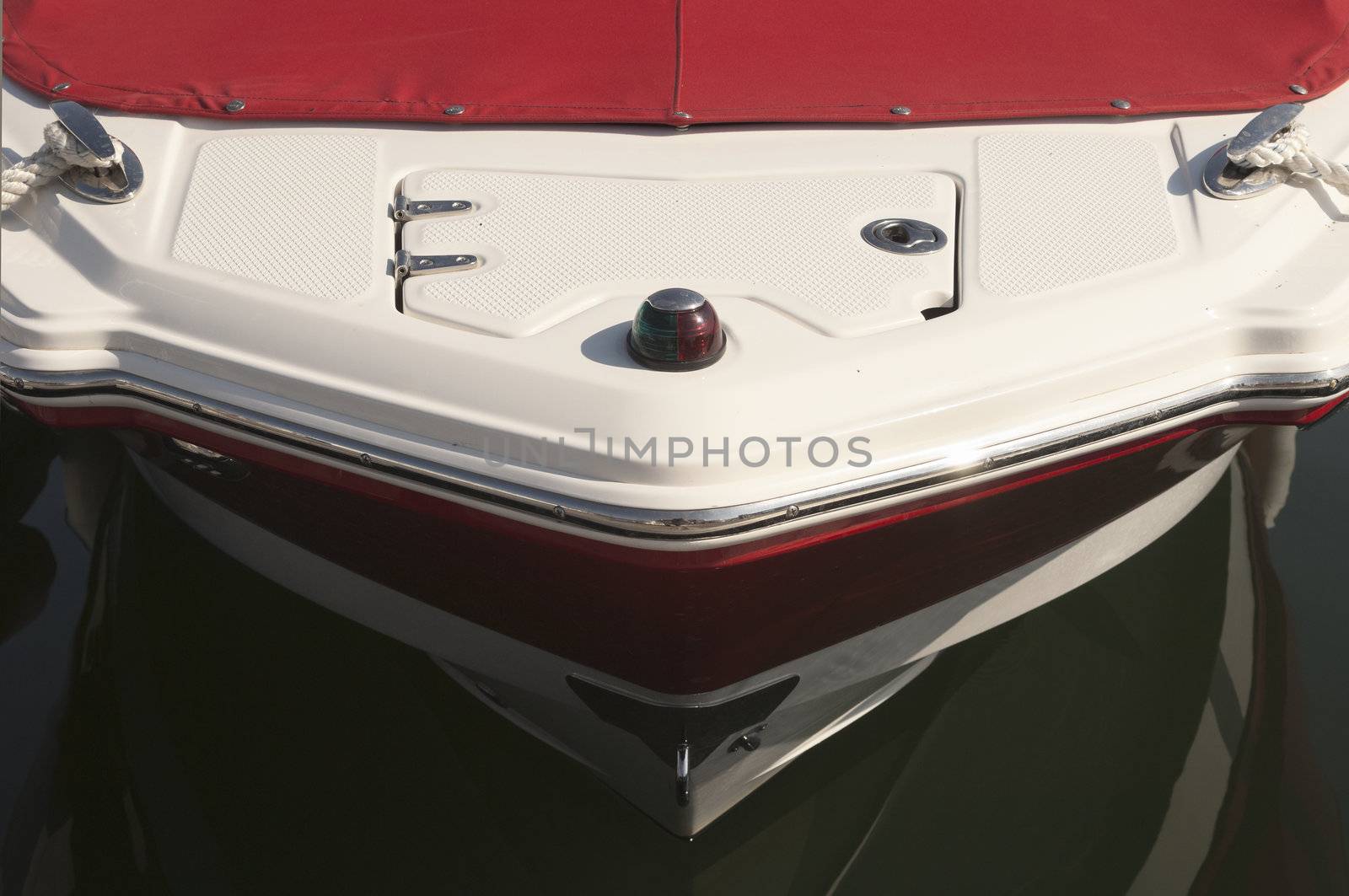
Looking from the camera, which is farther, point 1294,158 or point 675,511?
point 1294,158

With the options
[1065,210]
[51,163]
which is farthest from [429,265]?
[1065,210]

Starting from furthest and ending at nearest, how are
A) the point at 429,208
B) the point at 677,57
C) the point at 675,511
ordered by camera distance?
the point at 677,57
the point at 429,208
the point at 675,511

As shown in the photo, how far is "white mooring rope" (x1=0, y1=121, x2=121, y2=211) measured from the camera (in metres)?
1.84

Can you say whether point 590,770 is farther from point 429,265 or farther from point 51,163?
point 51,163

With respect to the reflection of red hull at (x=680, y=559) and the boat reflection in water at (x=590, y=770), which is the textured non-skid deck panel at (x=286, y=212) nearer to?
the reflection of red hull at (x=680, y=559)

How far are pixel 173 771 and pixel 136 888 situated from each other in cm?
26

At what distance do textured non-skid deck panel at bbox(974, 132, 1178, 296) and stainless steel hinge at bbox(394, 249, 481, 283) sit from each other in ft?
2.52

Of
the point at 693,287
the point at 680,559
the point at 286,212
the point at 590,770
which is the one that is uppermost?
the point at 286,212

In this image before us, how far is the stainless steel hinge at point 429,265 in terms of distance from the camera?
5.59 feet

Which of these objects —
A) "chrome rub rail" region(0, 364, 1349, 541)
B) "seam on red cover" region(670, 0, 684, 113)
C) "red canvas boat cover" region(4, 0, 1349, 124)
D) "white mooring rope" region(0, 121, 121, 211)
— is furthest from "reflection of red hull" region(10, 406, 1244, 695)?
"seam on red cover" region(670, 0, 684, 113)

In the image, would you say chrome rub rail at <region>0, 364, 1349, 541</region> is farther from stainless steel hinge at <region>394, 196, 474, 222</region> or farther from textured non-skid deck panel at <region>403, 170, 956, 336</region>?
stainless steel hinge at <region>394, 196, 474, 222</region>

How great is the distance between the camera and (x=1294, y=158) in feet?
6.14

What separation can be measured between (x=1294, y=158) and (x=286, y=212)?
1642mm

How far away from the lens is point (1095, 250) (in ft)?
5.78
